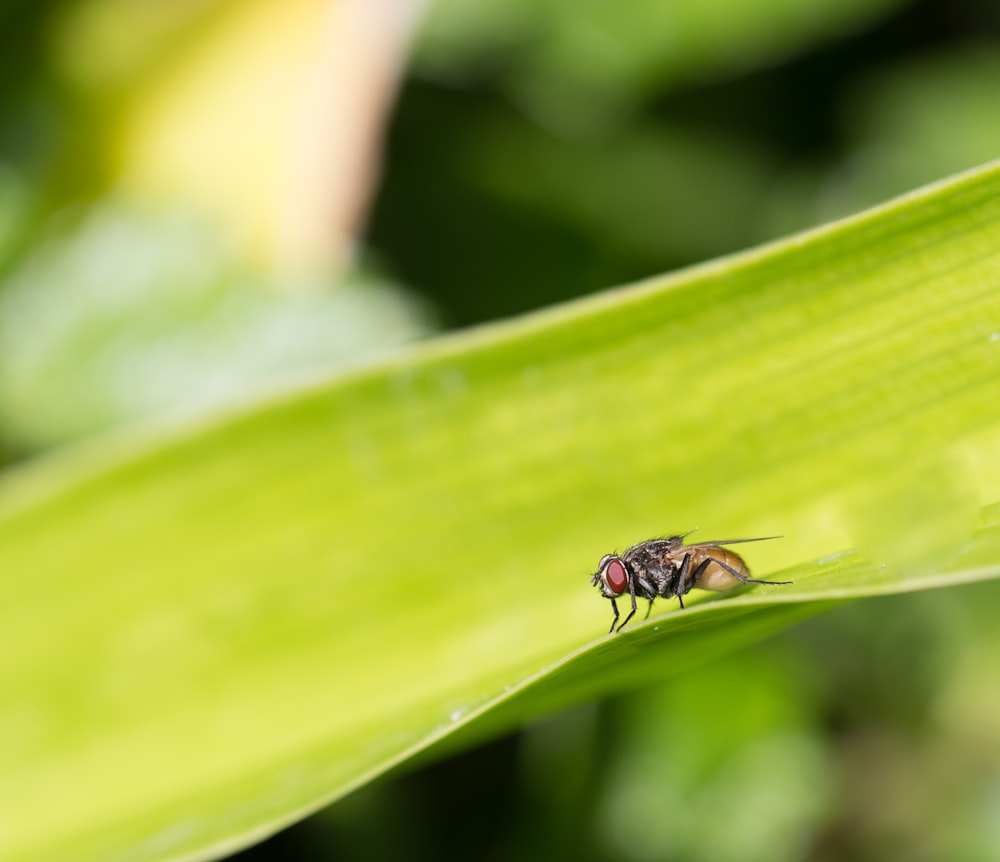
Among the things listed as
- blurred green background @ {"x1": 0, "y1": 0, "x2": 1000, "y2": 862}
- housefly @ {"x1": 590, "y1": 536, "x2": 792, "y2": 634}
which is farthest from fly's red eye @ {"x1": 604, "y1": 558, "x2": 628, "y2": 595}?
blurred green background @ {"x1": 0, "y1": 0, "x2": 1000, "y2": 862}

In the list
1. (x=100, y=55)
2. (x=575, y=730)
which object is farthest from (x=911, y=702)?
(x=100, y=55)

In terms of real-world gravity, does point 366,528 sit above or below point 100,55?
below

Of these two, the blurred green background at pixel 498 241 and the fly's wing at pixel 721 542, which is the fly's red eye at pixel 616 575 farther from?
the blurred green background at pixel 498 241

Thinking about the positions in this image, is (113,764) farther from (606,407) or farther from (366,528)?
(606,407)

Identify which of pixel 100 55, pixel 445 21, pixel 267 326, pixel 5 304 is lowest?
pixel 267 326

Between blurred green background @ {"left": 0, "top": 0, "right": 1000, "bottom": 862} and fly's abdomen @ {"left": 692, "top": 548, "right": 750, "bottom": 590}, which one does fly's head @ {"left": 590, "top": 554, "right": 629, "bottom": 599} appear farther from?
blurred green background @ {"left": 0, "top": 0, "right": 1000, "bottom": 862}

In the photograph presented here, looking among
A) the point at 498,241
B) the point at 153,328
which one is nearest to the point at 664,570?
the point at 153,328

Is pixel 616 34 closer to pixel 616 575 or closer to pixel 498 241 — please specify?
pixel 498 241
